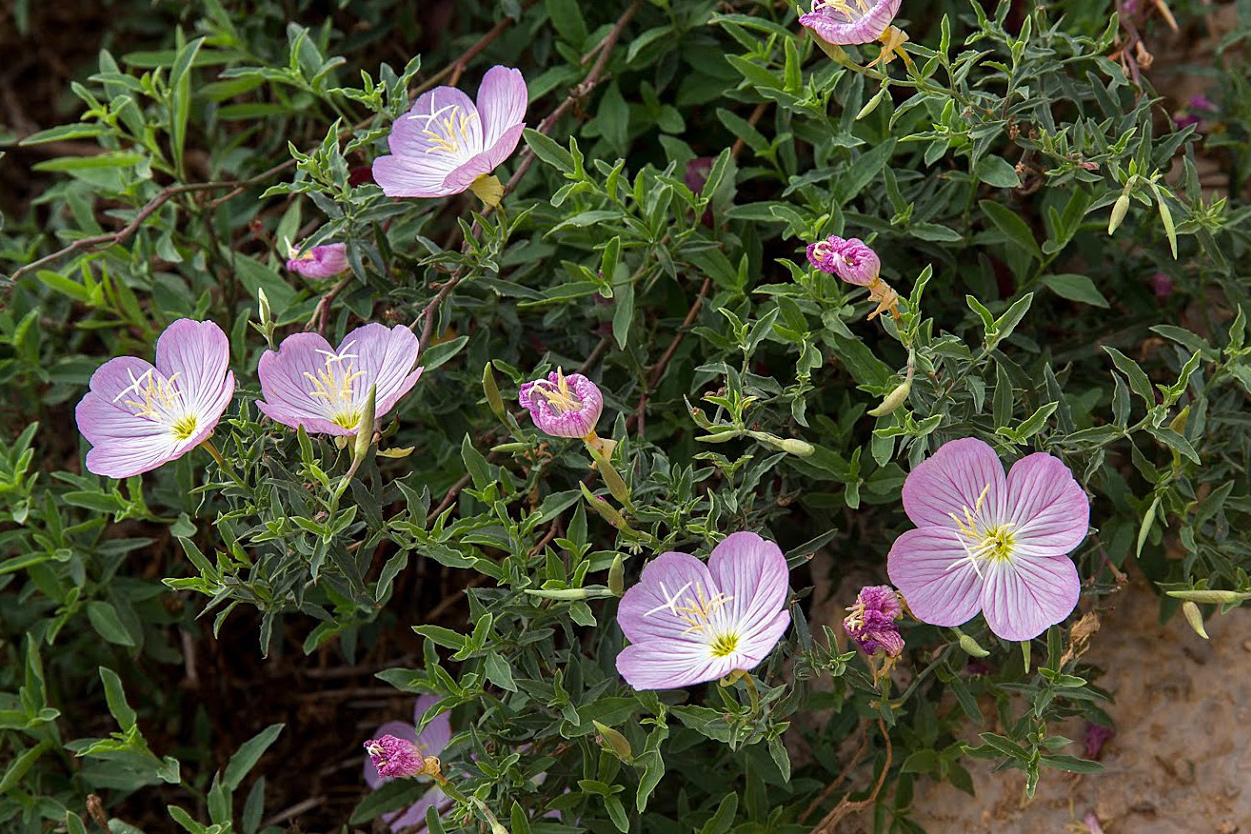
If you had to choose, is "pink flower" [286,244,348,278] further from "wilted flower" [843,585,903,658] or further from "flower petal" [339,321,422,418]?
"wilted flower" [843,585,903,658]

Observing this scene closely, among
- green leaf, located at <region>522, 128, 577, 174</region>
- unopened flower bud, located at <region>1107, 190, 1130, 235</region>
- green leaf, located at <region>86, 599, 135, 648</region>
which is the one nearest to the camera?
unopened flower bud, located at <region>1107, 190, 1130, 235</region>

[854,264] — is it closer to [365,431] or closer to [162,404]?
[365,431]

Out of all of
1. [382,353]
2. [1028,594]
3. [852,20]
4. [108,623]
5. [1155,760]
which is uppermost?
[852,20]

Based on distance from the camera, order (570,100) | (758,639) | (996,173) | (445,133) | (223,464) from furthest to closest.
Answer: (570,100) < (445,133) < (996,173) < (223,464) < (758,639)

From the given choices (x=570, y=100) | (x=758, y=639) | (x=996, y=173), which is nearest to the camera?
(x=758, y=639)

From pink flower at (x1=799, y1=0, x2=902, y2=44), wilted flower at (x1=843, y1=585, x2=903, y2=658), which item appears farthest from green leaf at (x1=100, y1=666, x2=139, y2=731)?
pink flower at (x1=799, y1=0, x2=902, y2=44)

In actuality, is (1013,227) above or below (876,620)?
above

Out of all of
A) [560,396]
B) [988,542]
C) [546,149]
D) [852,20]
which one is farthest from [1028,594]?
[546,149]

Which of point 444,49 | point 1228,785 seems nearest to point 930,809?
point 1228,785
